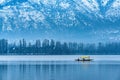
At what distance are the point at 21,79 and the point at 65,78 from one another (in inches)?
299

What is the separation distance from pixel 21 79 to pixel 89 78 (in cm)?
1134

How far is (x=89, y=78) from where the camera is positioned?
86.3 meters

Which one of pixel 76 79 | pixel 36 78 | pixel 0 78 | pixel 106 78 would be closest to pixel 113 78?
pixel 106 78

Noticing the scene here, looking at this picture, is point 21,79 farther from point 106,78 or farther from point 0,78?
point 106,78

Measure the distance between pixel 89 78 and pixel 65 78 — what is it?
4141 mm

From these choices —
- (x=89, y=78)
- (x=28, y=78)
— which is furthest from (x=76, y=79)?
(x=28, y=78)

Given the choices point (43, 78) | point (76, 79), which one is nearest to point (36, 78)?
point (43, 78)

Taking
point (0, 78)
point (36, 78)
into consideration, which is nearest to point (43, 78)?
point (36, 78)

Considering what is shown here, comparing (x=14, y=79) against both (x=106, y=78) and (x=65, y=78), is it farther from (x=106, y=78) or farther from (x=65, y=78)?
(x=106, y=78)

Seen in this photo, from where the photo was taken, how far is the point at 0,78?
88.4 meters

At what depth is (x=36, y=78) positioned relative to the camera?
3474 inches

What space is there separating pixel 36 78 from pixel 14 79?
164 inches

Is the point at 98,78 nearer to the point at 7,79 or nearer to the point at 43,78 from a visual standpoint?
the point at 43,78

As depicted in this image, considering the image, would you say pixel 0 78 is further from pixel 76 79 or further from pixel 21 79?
pixel 76 79
